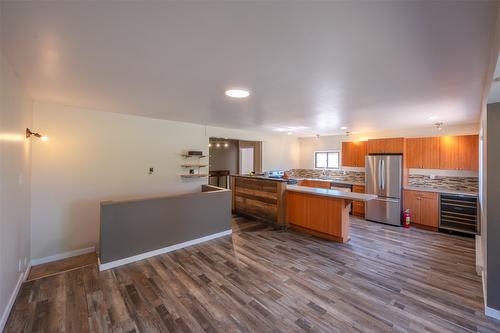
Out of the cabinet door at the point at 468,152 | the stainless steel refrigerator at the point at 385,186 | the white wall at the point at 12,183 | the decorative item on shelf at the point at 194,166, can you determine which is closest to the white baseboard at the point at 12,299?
the white wall at the point at 12,183

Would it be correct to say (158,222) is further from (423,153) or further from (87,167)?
(423,153)

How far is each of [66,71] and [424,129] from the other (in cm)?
691

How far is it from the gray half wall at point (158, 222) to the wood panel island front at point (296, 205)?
1.10 m

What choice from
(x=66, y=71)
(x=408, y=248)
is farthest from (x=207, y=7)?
(x=408, y=248)

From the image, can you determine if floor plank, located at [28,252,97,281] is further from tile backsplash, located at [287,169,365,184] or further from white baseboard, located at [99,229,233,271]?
tile backsplash, located at [287,169,365,184]

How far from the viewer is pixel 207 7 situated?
3.94 ft

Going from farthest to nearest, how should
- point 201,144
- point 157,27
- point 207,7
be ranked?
1. point 201,144
2. point 157,27
3. point 207,7

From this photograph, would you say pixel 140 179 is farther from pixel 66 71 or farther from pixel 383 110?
pixel 383 110

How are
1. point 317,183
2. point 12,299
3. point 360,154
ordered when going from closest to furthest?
point 12,299, point 360,154, point 317,183

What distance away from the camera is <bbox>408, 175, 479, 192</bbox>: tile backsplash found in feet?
15.9

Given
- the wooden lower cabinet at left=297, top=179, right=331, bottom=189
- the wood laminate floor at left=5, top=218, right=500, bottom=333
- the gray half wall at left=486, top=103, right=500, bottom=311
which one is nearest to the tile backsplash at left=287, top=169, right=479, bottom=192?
the wooden lower cabinet at left=297, top=179, right=331, bottom=189

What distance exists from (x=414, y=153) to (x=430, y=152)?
30 centimetres

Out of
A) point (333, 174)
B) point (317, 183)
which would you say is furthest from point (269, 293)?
point (333, 174)

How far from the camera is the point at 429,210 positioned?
16.2ft
